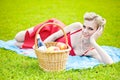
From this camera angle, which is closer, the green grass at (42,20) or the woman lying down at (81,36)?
the green grass at (42,20)

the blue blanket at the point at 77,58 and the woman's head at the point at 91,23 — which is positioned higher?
the woman's head at the point at 91,23

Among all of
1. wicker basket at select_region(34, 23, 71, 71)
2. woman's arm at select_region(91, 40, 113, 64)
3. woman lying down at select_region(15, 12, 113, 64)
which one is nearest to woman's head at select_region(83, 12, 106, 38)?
woman lying down at select_region(15, 12, 113, 64)

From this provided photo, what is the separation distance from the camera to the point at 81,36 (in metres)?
5.67

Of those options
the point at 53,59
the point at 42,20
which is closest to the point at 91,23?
the point at 53,59

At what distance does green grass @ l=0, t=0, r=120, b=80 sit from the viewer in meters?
4.62

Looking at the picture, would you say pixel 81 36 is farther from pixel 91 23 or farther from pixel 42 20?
pixel 42 20

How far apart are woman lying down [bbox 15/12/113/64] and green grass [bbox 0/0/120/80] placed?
16.9 inches

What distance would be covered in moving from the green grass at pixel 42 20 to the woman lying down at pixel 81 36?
1.41 ft

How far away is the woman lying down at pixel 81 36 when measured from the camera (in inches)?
212

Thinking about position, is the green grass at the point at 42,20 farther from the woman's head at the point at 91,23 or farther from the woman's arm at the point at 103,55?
the woman's head at the point at 91,23

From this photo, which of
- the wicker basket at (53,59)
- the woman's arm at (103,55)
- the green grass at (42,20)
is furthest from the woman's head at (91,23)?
the wicker basket at (53,59)

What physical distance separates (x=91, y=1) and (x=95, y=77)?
11713 millimetres

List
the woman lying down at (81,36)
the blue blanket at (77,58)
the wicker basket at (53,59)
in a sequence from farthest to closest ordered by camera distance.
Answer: the woman lying down at (81,36) → the blue blanket at (77,58) → the wicker basket at (53,59)

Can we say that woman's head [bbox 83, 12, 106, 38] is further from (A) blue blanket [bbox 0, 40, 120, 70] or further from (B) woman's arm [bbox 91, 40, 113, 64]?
(A) blue blanket [bbox 0, 40, 120, 70]
